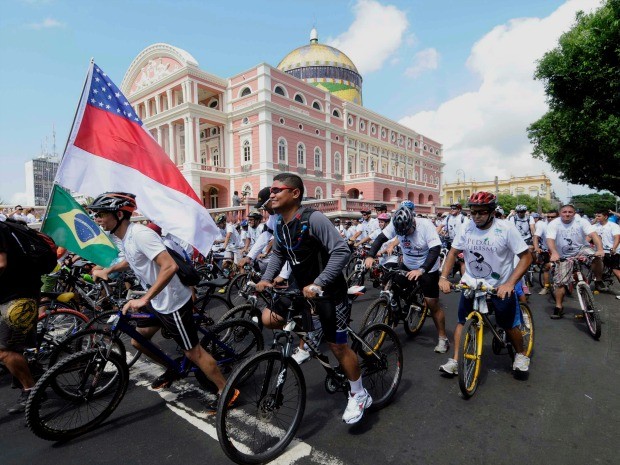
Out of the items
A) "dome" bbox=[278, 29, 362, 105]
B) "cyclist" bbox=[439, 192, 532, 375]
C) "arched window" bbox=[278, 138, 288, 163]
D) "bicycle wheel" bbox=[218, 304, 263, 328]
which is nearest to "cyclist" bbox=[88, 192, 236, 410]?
"bicycle wheel" bbox=[218, 304, 263, 328]

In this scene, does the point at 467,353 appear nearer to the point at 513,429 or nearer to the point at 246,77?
the point at 513,429

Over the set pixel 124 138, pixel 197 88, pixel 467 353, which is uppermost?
pixel 197 88

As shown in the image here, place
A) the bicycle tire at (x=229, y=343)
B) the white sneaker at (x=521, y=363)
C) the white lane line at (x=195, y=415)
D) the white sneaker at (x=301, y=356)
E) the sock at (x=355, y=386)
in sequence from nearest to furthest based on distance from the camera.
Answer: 1. the white lane line at (x=195, y=415)
2. the sock at (x=355, y=386)
3. the white sneaker at (x=301, y=356)
4. the bicycle tire at (x=229, y=343)
5. the white sneaker at (x=521, y=363)

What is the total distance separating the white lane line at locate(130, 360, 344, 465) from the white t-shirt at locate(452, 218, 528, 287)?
2.45 meters

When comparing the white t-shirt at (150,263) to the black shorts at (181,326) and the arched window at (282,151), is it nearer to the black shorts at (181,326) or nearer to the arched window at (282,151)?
the black shorts at (181,326)

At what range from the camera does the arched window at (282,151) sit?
113 ft

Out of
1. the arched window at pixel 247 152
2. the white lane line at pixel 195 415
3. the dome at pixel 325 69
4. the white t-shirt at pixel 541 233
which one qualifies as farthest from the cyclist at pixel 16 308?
the dome at pixel 325 69

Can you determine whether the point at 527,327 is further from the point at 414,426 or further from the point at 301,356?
the point at 301,356

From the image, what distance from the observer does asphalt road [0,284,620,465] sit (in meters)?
2.71

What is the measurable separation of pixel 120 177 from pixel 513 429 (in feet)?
16.9

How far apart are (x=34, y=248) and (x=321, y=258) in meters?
2.71

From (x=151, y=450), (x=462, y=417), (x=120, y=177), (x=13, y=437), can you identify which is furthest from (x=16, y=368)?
(x=462, y=417)

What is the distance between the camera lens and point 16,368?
3.25 m

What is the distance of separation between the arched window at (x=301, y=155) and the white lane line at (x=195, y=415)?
33148mm
